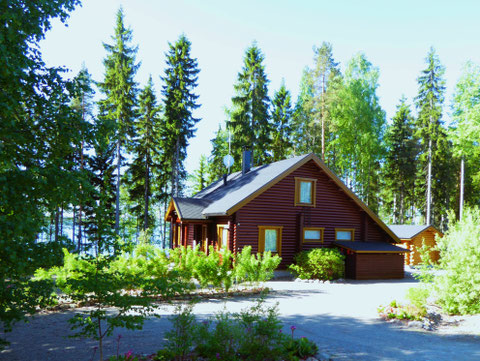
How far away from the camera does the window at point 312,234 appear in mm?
20094

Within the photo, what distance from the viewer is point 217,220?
2055cm

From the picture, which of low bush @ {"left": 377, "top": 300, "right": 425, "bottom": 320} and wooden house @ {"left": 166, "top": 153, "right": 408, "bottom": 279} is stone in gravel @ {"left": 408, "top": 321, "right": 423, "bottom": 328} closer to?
low bush @ {"left": 377, "top": 300, "right": 425, "bottom": 320}

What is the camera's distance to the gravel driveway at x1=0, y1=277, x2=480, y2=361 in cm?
684

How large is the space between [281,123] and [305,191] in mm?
21222

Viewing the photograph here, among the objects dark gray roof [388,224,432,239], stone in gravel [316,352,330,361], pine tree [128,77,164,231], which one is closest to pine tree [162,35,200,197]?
pine tree [128,77,164,231]

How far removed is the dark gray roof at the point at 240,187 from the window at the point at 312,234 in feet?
11.9

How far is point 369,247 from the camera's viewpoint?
63.2 feet

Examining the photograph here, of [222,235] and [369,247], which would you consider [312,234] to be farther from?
[222,235]

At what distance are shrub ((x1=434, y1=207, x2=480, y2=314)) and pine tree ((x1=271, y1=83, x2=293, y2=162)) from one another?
28608 mm

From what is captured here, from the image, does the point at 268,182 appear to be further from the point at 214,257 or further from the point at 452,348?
the point at 452,348

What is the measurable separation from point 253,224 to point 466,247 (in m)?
10.1

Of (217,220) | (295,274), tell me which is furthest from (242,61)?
(295,274)

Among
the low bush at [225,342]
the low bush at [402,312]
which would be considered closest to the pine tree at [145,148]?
the low bush at [402,312]

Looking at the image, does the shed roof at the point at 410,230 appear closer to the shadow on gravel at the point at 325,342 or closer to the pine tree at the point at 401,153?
the pine tree at the point at 401,153
